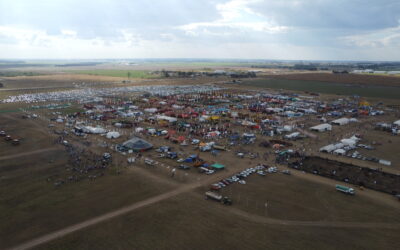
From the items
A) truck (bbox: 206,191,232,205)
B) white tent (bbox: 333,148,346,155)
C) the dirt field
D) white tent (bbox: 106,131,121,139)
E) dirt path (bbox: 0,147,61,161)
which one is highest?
the dirt field

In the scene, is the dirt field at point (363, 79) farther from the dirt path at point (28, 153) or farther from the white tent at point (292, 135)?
the dirt path at point (28, 153)

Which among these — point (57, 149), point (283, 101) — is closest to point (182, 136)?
point (57, 149)

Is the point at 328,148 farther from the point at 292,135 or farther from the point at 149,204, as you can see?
the point at 149,204

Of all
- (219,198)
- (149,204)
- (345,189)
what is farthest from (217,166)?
(345,189)

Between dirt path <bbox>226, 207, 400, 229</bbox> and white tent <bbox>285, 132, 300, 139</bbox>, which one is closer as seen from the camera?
dirt path <bbox>226, 207, 400, 229</bbox>

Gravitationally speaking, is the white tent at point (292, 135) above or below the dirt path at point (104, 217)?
above

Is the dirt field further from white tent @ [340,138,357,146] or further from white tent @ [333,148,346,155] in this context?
white tent @ [333,148,346,155]

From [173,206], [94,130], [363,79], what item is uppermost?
[363,79]

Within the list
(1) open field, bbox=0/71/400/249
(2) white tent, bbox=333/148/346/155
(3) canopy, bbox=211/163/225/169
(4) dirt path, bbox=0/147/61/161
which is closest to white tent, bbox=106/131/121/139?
(1) open field, bbox=0/71/400/249

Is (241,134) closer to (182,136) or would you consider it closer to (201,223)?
(182,136)

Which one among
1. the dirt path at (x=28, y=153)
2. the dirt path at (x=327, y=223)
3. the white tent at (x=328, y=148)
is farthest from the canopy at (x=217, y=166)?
the dirt path at (x=28, y=153)

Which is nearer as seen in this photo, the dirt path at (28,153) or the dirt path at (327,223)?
the dirt path at (327,223)
